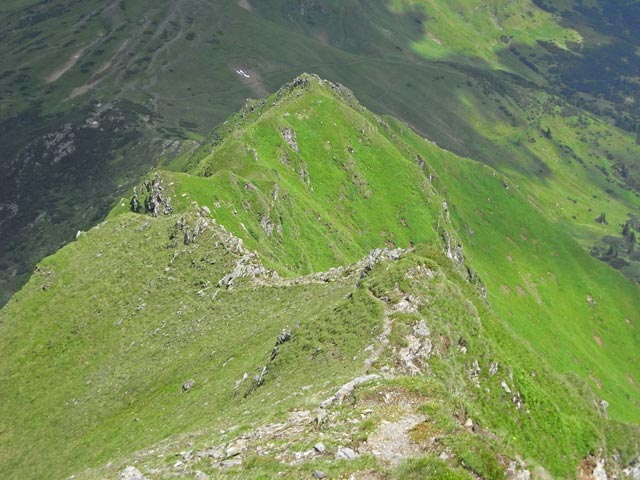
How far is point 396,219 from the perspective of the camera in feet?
574

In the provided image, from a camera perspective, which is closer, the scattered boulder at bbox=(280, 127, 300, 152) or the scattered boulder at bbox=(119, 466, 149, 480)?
the scattered boulder at bbox=(119, 466, 149, 480)

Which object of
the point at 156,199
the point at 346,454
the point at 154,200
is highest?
the point at 346,454

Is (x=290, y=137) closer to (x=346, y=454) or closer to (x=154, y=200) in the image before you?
(x=154, y=200)

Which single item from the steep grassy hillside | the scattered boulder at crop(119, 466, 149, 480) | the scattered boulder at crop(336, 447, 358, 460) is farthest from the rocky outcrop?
the scattered boulder at crop(336, 447, 358, 460)

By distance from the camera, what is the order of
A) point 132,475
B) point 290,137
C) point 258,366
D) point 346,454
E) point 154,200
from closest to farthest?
point 346,454 < point 132,475 < point 258,366 < point 154,200 < point 290,137

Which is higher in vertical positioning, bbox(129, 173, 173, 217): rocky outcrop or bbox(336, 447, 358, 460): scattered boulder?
bbox(336, 447, 358, 460): scattered boulder

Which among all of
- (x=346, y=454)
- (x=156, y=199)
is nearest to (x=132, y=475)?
(x=346, y=454)

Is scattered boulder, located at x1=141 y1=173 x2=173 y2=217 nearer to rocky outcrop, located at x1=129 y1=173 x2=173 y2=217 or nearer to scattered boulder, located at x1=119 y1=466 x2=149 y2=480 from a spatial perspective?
rocky outcrop, located at x1=129 y1=173 x2=173 y2=217

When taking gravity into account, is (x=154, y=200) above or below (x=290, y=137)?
above

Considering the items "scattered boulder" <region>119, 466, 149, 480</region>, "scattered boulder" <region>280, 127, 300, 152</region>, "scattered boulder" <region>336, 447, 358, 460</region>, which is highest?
"scattered boulder" <region>336, 447, 358, 460</region>

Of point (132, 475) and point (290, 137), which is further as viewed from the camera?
point (290, 137)

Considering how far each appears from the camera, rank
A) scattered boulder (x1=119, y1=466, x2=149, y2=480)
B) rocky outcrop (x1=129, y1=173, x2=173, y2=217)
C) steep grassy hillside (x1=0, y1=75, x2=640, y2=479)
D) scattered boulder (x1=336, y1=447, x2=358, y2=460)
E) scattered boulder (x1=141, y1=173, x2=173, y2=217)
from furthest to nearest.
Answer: rocky outcrop (x1=129, y1=173, x2=173, y2=217) → scattered boulder (x1=141, y1=173, x2=173, y2=217) → steep grassy hillside (x1=0, y1=75, x2=640, y2=479) → scattered boulder (x1=119, y1=466, x2=149, y2=480) → scattered boulder (x1=336, y1=447, x2=358, y2=460)

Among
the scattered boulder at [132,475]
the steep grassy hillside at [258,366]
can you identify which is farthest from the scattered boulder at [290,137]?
the scattered boulder at [132,475]

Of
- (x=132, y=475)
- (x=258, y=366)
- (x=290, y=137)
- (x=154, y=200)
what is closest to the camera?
(x=132, y=475)
